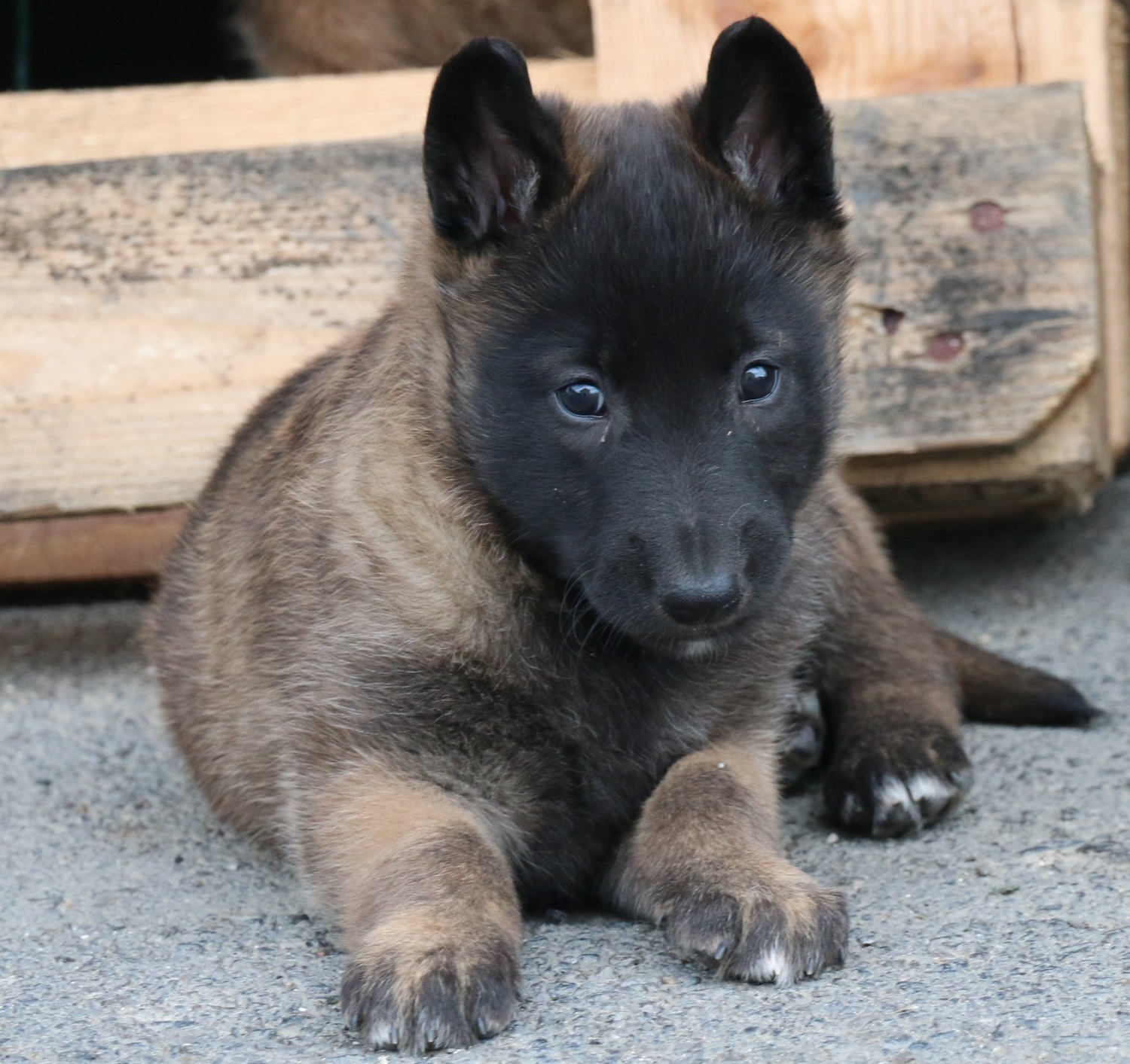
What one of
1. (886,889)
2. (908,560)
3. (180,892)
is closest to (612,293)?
(886,889)

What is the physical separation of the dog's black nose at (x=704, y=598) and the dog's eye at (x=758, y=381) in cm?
36

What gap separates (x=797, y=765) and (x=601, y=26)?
207 cm

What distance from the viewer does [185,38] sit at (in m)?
A: 8.16

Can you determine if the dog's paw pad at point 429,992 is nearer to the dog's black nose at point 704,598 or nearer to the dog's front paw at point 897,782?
the dog's black nose at point 704,598

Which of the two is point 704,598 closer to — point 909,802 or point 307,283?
point 909,802

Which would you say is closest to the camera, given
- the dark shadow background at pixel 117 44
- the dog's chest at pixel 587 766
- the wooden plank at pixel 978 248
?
the dog's chest at pixel 587 766

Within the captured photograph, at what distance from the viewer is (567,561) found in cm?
272

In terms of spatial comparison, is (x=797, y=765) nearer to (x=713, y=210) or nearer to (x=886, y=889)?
(x=886, y=889)

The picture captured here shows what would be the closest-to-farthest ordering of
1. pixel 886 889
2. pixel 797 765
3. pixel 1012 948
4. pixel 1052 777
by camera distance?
pixel 1012 948, pixel 886 889, pixel 1052 777, pixel 797 765

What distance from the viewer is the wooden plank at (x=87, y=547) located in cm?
477

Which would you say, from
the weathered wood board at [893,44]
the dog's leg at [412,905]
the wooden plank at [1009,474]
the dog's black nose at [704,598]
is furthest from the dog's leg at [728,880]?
the weathered wood board at [893,44]

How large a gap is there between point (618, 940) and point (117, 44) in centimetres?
670

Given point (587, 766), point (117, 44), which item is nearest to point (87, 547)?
point (587, 766)

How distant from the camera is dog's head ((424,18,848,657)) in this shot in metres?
2.54
